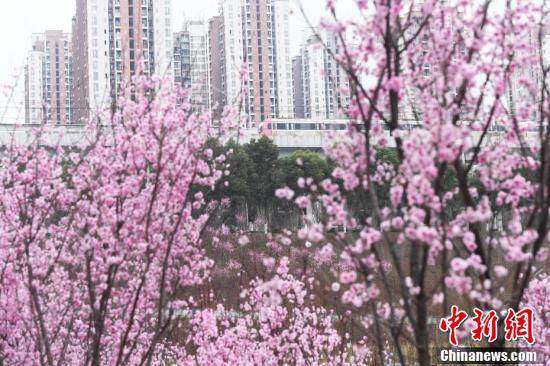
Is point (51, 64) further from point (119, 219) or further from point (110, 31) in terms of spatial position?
point (119, 219)

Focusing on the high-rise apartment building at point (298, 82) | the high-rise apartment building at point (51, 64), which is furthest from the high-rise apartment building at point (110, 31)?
the high-rise apartment building at point (298, 82)

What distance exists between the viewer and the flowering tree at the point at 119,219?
4559 mm

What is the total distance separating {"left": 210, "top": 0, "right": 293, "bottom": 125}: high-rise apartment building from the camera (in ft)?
224

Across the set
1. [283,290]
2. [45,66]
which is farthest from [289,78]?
[283,290]

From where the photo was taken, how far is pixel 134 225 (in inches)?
181

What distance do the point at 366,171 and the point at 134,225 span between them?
2.02m

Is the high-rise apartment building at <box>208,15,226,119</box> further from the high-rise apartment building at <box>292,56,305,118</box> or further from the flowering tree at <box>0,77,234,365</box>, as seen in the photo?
the flowering tree at <box>0,77,234,365</box>

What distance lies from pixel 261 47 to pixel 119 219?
68.0 metres

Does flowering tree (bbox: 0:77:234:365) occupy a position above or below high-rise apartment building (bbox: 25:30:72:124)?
below

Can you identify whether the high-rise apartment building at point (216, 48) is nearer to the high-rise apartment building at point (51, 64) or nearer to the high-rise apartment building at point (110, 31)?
the high-rise apartment building at point (110, 31)

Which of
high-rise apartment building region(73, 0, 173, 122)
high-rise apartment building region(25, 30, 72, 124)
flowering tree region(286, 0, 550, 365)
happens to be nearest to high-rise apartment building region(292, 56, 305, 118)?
high-rise apartment building region(25, 30, 72, 124)

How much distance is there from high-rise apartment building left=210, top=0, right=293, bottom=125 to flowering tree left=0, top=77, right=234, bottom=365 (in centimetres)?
6113

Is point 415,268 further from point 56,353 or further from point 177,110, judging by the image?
point 56,353

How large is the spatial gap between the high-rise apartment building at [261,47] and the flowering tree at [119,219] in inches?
2407
